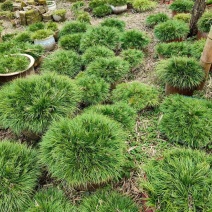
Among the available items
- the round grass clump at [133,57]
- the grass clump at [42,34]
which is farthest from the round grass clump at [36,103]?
the grass clump at [42,34]

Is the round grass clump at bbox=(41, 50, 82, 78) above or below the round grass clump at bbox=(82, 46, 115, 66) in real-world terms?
below

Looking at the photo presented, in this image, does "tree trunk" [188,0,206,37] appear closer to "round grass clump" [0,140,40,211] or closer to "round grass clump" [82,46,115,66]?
"round grass clump" [82,46,115,66]

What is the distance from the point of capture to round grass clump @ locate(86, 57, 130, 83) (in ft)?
10.8

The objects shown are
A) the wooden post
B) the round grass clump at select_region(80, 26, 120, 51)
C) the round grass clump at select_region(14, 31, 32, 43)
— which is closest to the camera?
the wooden post

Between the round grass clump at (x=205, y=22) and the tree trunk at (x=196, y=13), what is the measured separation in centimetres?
31

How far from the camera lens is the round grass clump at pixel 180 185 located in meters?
1.53

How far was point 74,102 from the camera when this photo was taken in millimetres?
2553

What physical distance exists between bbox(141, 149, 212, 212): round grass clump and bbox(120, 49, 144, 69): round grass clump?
2233 millimetres

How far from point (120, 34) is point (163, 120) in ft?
7.51

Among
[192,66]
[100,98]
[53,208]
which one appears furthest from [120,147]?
[192,66]

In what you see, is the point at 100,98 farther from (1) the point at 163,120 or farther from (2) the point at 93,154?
(2) the point at 93,154

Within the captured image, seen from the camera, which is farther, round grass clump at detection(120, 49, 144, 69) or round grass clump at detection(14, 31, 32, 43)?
round grass clump at detection(14, 31, 32, 43)

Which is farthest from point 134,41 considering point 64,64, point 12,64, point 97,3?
point 97,3

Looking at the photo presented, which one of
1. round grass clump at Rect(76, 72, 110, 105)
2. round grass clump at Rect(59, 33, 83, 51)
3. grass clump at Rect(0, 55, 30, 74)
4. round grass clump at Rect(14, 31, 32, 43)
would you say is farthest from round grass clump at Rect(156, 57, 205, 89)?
round grass clump at Rect(14, 31, 32, 43)
